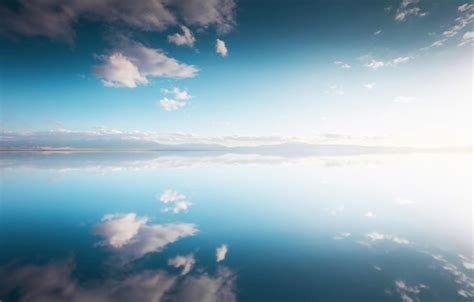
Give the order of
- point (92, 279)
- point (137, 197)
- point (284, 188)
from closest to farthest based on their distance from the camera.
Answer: point (92, 279) < point (137, 197) < point (284, 188)

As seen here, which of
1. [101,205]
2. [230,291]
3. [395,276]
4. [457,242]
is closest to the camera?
[230,291]

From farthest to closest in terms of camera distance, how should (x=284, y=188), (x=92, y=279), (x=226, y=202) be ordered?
(x=284, y=188) < (x=226, y=202) < (x=92, y=279)

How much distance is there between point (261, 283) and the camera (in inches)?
350

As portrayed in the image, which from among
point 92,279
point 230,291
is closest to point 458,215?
point 230,291

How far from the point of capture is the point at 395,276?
9.53 m

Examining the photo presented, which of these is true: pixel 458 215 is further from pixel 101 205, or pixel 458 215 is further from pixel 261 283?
pixel 101 205

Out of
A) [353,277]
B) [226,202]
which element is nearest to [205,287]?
[353,277]

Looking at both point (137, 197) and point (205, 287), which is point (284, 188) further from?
point (205, 287)

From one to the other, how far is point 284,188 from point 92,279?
21.6m

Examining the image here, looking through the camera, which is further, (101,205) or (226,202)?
(226,202)

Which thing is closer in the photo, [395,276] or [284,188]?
[395,276]

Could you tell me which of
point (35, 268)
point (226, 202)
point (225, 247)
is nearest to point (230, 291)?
point (225, 247)

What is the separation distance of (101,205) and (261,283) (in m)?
15.9

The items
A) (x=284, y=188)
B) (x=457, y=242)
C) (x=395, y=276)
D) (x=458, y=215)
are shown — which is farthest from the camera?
(x=284, y=188)
